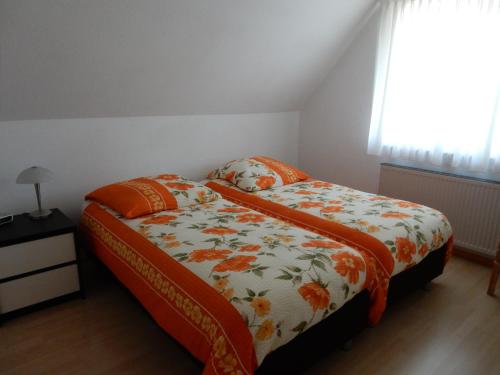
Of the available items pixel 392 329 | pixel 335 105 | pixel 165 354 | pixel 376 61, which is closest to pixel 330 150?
pixel 335 105

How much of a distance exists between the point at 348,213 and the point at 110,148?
5.80ft

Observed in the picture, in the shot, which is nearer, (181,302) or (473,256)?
(181,302)

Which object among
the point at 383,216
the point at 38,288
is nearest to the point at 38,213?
the point at 38,288

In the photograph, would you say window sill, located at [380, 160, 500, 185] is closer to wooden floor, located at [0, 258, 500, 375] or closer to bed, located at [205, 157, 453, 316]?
bed, located at [205, 157, 453, 316]

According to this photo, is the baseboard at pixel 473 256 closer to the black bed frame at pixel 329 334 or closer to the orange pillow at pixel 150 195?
the black bed frame at pixel 329 334

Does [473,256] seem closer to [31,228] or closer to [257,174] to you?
[257,174]

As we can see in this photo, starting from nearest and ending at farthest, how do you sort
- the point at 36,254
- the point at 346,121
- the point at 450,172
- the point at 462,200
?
the point at 36,254 < the point at 462,200 < the point at 450,172 < the point at 346,121

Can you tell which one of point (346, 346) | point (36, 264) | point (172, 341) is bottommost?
point (346, 346)

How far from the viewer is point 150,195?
2.33 meters

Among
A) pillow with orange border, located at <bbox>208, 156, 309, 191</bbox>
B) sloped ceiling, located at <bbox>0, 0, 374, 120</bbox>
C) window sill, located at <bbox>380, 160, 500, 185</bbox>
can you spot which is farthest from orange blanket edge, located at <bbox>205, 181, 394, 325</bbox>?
window sill, located at <bbox>380, 160, 500, 185</bbox>

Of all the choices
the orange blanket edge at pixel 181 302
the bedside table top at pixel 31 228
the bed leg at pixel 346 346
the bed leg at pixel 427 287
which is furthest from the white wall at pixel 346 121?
the bedside table top at pixel 31 228

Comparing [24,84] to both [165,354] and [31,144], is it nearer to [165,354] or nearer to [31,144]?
[31,144]

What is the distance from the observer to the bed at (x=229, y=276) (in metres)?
1.34

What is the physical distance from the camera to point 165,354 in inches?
70.9
